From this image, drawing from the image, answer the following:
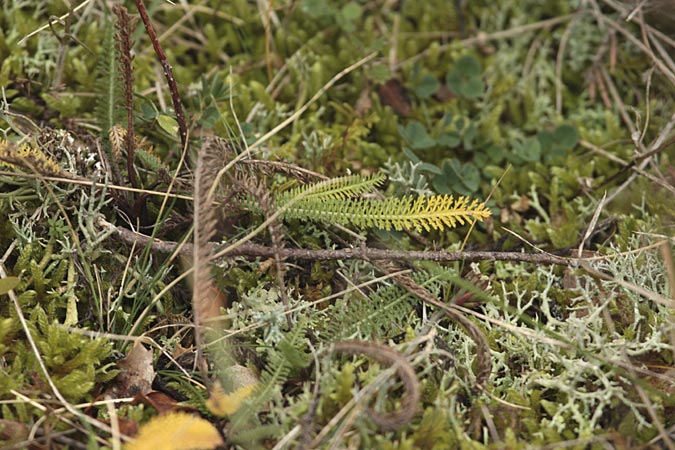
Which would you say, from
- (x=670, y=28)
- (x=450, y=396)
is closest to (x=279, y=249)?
(x=450, y=396)

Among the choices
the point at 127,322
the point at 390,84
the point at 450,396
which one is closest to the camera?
the point at 450,396

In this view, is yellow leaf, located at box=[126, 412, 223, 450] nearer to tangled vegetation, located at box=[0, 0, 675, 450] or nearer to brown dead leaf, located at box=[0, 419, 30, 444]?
tangled vegetation, located at box=[0, 0, 675, 450]

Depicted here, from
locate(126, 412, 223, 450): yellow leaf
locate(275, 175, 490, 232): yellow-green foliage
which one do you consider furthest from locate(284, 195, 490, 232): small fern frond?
locate(126, 412, 223, 450): yellow leaf

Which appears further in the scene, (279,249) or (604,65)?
(604,65)

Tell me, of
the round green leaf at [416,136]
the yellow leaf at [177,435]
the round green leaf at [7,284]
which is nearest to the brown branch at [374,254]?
the round green leaf at [7,284]

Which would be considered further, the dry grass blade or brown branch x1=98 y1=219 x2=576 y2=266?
brown branch x1=98 y1=219 x2=576 y2=266

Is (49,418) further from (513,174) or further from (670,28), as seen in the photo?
(670,28)
